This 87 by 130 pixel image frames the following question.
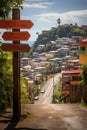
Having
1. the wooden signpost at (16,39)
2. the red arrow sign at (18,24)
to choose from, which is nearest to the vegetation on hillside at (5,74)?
the wooden signpost at (16,39)

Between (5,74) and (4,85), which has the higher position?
(5,74)

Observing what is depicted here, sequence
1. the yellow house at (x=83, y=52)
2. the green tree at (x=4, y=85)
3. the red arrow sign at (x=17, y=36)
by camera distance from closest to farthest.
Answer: the red arrow sign at (x=17, y=36) → the green tree at (x=4, y=85) → the yellow house at (x=83, y=52)

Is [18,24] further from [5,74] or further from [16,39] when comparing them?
[5,74]

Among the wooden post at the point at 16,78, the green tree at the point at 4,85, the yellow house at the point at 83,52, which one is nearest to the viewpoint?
the wooden post at the point at 16,78

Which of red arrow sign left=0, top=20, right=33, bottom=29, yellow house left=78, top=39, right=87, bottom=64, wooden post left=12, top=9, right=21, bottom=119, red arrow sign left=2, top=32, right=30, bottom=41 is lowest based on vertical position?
yellow house left=78, top=39, right=87, bottom=64

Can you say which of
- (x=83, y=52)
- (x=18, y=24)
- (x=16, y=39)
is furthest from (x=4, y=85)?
(x=83, y=52)

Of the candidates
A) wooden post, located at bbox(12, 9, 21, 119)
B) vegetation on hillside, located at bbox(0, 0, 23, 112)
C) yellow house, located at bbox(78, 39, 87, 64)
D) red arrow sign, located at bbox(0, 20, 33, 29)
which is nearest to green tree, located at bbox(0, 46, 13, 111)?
vegetation on hillside, located at bbox(0, 0, 23, 112)

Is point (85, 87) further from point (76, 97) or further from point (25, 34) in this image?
point (25, 34)

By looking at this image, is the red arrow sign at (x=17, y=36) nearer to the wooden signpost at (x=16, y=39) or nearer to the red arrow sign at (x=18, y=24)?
the wooden signpost at (x=16, y=39)

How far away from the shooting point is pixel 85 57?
39875mm

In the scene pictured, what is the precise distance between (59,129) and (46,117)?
2.43 meters

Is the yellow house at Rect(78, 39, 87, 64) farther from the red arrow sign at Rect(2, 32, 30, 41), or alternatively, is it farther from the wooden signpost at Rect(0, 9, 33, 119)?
the red arrow sign at Rect(2, 32, 30, 41)

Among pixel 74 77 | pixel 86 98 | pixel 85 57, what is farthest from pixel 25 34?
pixel 74 77

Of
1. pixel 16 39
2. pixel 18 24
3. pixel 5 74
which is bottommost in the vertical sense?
pixel 5 74
